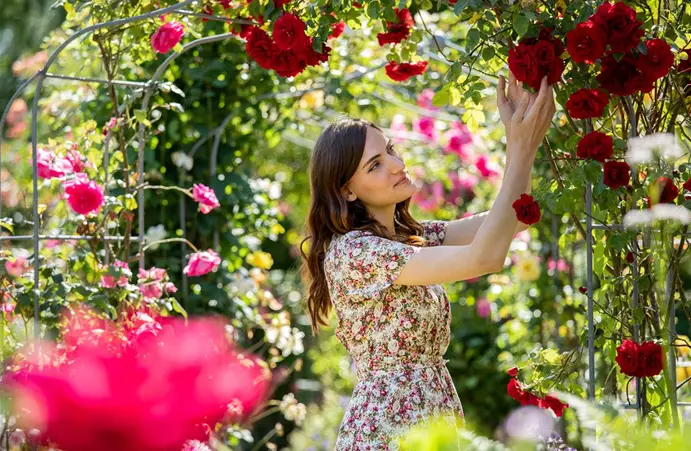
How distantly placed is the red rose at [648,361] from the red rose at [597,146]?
351 millimetres

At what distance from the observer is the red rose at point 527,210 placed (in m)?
1.63

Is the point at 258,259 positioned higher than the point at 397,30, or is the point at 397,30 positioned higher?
the point at 397,30

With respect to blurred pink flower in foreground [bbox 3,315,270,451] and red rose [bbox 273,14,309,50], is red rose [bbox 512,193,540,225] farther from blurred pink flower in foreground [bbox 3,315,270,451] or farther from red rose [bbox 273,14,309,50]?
blurred pink flower in foreground [bbox 3,315,270,451]

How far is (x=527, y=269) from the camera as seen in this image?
14.9 feet

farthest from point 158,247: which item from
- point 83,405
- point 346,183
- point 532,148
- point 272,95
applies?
point 83,405

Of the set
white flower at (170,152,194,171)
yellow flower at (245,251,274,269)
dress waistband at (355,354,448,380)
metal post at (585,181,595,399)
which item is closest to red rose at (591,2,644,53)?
metal post at (585,181,595,399)

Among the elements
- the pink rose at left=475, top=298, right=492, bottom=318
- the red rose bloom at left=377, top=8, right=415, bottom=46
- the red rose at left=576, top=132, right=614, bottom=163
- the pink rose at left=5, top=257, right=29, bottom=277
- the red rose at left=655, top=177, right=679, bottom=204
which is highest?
the red rose bloom at left=377, top=8, right=415, bottom=46

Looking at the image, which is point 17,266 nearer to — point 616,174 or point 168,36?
point 168,36

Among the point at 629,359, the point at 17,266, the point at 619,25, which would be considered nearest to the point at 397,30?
the point at 619,25

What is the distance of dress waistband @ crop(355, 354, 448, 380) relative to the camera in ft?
6.40

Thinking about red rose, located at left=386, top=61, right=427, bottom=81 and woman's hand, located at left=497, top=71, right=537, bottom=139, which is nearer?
woman's hand, located at left=497, top=71, right=537, bottom=139

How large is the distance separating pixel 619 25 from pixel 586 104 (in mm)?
163

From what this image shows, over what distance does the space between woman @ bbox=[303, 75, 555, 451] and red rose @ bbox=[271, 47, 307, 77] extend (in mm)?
202

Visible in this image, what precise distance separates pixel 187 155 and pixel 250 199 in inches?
12.2
